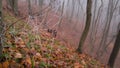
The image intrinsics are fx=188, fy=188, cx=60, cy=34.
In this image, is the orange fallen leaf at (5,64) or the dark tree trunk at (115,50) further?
the dark tree trunk at (115,50)

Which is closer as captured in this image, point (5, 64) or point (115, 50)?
point (5, 64)

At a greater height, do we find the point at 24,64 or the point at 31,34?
the point at 31,34

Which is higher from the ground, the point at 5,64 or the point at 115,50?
the point at 5,64

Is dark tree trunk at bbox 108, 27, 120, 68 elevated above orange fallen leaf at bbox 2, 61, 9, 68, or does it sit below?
below

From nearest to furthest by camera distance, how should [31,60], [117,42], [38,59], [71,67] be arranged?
1. [31,60]
2. [38,59]
3. [71,67]
4. [117,42]

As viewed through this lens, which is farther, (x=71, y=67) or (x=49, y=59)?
(x=71, y=67)

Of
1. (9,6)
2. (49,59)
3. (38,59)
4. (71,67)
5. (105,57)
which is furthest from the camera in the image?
(105,57)

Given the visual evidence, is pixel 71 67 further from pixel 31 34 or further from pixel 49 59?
pixel 31 34

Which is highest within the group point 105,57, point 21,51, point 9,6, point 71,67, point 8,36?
point 9,6

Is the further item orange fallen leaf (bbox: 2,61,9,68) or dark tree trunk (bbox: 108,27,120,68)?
dark tree trunk (bbox: 108,27,120,68)

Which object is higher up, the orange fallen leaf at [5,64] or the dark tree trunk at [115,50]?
the orange fallen leaf at [5,64]

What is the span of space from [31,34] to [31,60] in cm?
87

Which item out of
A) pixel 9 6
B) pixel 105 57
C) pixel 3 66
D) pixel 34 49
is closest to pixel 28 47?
pixel 34 49

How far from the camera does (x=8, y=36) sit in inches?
185
